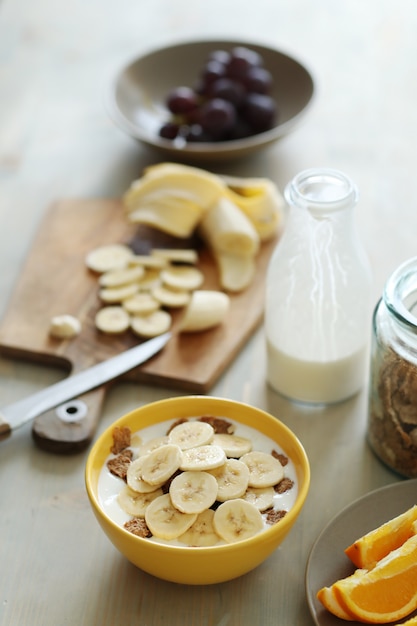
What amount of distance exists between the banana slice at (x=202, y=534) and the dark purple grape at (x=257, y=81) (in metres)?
0.96

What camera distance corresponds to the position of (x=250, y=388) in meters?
1.16

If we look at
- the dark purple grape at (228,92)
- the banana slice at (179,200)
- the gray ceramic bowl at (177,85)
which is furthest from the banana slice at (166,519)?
the dark purple grape at (228,92)

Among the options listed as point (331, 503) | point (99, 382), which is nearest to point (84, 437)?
point (99, 382)

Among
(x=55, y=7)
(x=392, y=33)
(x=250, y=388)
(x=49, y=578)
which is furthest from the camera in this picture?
(x=55, y=7)

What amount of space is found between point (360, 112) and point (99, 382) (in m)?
0.95

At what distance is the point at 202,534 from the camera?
2.77 feet

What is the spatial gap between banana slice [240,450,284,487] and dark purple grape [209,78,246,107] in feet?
2.69

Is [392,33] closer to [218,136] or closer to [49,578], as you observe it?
[218,136]

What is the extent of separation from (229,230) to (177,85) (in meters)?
0.54

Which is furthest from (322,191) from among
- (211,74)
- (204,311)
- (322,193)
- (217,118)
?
(211,74)

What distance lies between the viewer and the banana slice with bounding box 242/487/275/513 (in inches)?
34.4

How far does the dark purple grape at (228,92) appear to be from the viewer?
5.07ft

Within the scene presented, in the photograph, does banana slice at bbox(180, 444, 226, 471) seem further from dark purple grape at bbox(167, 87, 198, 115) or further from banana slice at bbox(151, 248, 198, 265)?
dark purple grape at bbox(167, 87, 198, 115)

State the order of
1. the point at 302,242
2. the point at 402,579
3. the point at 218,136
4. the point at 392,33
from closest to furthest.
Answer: the point at 402,579 < the point at 302,242 < the point at 218,136 < the point at 392,33
